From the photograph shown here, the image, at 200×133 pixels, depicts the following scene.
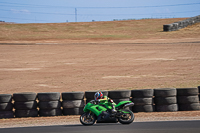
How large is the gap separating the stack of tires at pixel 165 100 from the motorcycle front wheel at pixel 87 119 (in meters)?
3.07

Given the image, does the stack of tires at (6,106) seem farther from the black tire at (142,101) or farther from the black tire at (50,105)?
the black tire at (142,101)

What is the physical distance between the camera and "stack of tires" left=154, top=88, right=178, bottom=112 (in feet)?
37.5

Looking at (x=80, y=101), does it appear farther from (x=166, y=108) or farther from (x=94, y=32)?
(x=94, y=32)

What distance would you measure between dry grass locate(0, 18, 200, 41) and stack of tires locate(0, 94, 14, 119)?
2680 cm

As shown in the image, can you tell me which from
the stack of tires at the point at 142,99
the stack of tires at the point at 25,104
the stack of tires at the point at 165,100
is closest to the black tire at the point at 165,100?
the stack of tires at the point at 165,100

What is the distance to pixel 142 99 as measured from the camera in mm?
11359

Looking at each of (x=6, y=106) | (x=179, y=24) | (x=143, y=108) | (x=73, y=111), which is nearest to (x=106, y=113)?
(x=73, y=111)

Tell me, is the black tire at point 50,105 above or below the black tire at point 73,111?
above

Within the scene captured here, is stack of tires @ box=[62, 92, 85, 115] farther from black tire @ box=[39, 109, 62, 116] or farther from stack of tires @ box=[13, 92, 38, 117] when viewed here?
stack of tires @ box=[13, 92, 38, 117]

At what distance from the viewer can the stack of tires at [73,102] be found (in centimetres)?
1121

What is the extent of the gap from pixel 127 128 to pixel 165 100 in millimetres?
3102

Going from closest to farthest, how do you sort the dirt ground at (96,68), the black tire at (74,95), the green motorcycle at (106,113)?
the green motorcycle at (106,113), the black tire at (74,95), the dirt ground at (96,68)

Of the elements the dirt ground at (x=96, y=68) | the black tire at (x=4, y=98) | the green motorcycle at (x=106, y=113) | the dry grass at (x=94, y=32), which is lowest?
the green motorcycle at (x=106, y=113)

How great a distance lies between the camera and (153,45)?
31219mm
